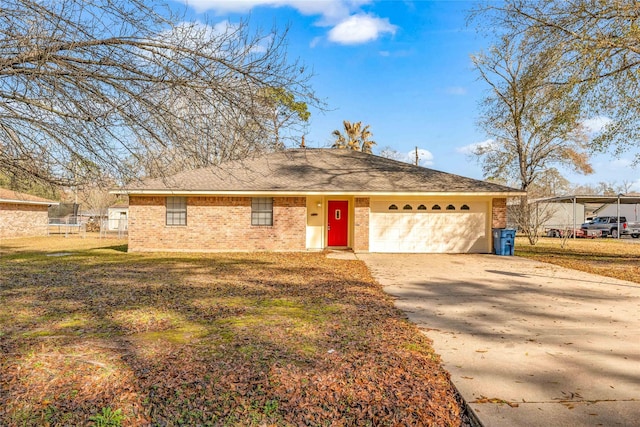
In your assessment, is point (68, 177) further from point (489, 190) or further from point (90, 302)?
point (489, 190)

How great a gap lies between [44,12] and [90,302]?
4.76m

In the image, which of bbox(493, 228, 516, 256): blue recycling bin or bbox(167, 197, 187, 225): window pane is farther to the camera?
bbox(167, 197, 187, 225): window pane

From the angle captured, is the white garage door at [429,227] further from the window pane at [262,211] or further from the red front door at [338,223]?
the window pane at [262,211]

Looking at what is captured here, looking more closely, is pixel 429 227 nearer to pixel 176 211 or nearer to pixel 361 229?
pixel 361 229

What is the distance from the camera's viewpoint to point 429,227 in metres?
15.7

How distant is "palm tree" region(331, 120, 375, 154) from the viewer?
38219 millimetres

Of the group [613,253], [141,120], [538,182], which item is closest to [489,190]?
[613,253]

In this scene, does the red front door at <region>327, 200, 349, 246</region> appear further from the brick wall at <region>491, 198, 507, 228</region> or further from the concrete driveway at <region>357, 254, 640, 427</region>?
the concrete driveway at <region>357, 254, 640, 427</region>

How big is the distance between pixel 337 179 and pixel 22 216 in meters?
22.7

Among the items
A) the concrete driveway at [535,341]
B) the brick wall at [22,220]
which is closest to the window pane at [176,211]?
the concrete driveway at [535,341]

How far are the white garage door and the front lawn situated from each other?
783 centimetres

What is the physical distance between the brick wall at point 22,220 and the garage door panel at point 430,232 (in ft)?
76.9

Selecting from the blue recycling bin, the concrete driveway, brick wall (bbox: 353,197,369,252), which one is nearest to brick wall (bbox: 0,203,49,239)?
brick wall (bbox: 353,197,369,252)

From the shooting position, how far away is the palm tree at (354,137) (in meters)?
38.2
